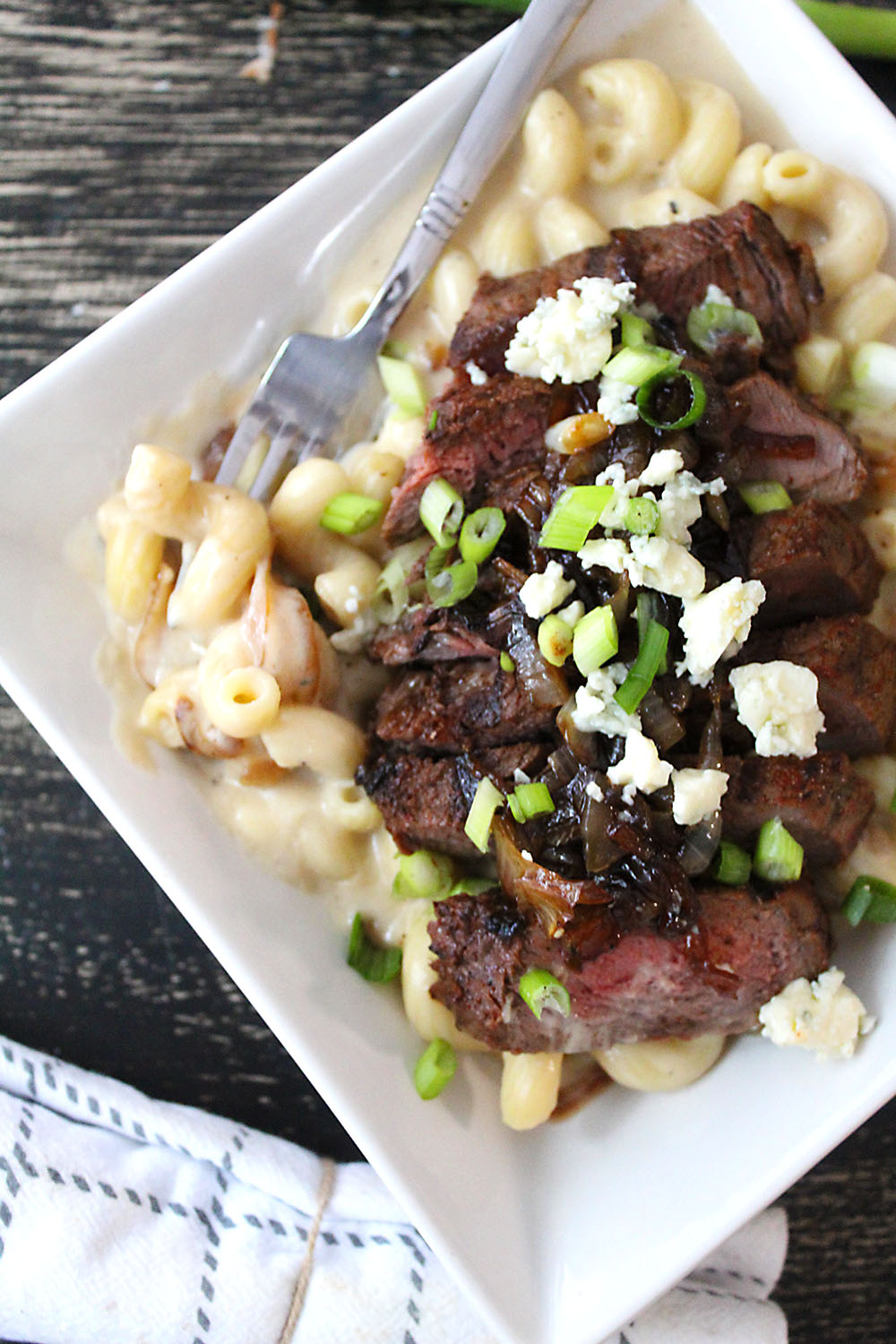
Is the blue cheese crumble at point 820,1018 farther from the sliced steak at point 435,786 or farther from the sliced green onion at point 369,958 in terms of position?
→ the sliced green onion at point 369,958

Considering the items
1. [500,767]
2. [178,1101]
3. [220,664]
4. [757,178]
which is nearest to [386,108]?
[757,178]

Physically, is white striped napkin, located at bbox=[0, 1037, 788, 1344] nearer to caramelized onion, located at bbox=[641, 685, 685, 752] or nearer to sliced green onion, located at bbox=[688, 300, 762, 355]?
caramelized onion, located at bbox=[641, 685, 685, 752]

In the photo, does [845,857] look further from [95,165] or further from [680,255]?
[95,165]

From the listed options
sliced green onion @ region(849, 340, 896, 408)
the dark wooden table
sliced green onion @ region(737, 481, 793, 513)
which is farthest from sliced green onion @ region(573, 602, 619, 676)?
the dark wooden table

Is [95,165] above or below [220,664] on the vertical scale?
above

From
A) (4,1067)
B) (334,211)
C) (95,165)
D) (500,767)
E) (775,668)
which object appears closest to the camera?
(775,668)

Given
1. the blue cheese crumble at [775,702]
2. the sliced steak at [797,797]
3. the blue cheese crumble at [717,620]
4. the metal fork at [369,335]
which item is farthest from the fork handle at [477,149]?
the sliced steak at [797,797]

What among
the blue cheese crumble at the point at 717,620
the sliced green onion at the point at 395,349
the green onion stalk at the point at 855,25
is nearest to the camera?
the blue cheese crumble at the point at 717,620
